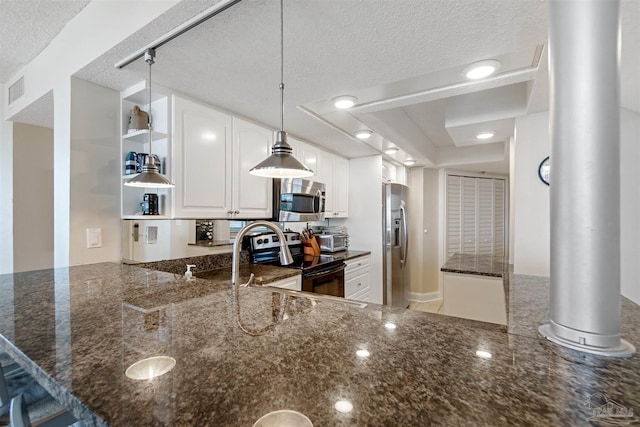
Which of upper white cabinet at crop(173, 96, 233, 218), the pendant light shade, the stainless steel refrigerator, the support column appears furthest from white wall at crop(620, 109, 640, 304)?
upper white cabinet at crop(173, 96, 233, 218)

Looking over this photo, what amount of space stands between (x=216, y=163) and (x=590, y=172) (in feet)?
7.13

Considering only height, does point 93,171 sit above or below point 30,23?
below

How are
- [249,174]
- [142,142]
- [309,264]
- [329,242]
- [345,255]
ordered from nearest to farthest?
[142,142] < [249,174] < [309,264] < [345,255] < [329,242]

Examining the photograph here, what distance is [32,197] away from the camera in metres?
2.74

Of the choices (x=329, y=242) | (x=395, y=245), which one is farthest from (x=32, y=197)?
(x=395, y=245)

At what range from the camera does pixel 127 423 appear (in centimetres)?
48

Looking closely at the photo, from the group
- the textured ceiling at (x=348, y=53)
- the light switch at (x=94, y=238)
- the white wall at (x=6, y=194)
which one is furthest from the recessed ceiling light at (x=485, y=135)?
the white wall at (x=6, y=194)

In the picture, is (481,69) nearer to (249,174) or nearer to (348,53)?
(348,53)

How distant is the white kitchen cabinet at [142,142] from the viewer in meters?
1.99

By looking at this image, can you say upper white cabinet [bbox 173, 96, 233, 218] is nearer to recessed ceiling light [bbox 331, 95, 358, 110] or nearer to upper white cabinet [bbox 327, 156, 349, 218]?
recessed ceiling light [bbox 331, 95, 358, 110]

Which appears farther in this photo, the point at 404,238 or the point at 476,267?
the point at 404,238

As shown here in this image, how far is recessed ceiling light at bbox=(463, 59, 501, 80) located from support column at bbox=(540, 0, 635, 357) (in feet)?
3.47

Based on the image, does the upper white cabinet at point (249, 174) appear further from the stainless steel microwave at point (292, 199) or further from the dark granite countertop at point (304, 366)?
the dark granite countertop at point (304, 366)

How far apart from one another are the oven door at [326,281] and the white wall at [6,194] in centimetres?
265
